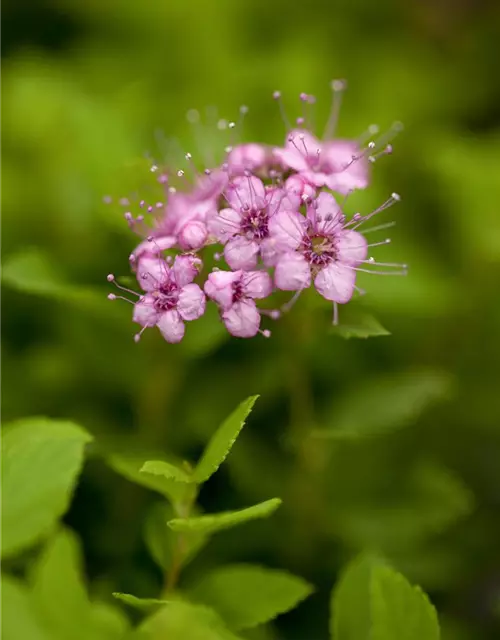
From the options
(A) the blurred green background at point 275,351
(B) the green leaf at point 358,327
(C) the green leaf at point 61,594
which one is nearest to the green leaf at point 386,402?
(A) the blurred green background at point 275,351

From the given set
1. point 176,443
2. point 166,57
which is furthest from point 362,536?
point 166,57

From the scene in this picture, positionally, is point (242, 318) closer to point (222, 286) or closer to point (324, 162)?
point (222, 286)

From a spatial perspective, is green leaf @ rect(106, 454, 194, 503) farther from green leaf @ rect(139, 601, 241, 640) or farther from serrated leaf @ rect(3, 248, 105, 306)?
serrated leaf @ rect(3, 248, 105, 306)

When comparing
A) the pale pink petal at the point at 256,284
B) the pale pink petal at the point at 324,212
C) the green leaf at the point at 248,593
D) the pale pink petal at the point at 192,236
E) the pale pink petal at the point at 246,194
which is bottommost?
the green leaf at the point at 248,593

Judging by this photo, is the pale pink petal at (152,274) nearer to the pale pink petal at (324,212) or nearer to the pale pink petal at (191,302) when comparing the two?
the pale pink petal at (191,302)

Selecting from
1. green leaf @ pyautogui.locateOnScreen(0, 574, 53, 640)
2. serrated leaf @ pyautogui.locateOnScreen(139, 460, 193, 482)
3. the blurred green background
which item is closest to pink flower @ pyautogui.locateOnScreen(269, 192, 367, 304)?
the blurred green background

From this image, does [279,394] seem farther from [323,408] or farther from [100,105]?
[100,105]

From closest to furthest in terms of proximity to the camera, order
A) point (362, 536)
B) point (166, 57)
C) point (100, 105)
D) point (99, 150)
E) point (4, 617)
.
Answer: point (4, 617)
point (362, 536)
point (99, 150)
point (100, 105)
point (166, 57)
